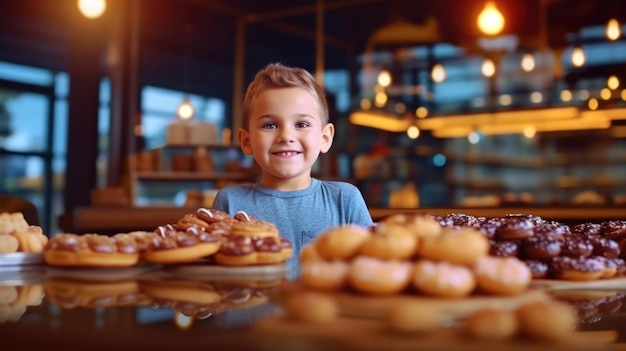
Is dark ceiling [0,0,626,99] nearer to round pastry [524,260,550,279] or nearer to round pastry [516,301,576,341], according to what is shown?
round pastry [524,260,550,279]

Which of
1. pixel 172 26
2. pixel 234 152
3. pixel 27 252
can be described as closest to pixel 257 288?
pixel 27 252

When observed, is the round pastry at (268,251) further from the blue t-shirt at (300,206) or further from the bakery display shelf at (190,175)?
the bakery display shelf at (190,175)

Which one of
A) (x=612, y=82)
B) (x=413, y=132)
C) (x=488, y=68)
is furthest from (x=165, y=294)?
(x=413, y=132)

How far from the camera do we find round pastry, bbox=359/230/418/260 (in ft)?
2.48

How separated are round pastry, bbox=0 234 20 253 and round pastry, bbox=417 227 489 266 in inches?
34.9

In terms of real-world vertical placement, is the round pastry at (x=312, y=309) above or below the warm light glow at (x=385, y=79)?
below

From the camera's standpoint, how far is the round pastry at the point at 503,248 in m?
1.02

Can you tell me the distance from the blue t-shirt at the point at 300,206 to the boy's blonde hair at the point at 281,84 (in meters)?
0.19

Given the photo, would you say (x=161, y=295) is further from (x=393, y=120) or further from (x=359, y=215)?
(x=393, y=120)

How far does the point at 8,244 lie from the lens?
1321mm

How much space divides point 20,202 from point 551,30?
7286 mm

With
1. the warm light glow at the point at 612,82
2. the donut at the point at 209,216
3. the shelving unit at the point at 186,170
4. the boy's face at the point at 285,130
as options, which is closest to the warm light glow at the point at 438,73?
the warm light glow at the point at 612,82

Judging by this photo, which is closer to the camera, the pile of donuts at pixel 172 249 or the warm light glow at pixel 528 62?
the pile of donuts at pixel 172 249

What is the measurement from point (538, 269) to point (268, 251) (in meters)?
0.41
